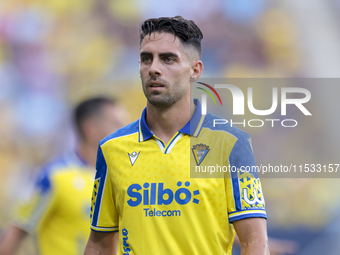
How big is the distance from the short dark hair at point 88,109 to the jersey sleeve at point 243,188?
2.37 metres

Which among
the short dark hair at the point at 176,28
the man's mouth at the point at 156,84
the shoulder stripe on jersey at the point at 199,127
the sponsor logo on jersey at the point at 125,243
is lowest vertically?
the sponsor logo on jersey at the point at 125,243

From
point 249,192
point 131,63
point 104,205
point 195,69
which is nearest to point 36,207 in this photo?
point 104,205

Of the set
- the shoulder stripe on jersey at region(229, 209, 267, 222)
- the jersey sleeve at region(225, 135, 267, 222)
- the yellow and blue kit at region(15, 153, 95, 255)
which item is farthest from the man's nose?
the yellow and blue kit at region(15, 153, 95, 255)

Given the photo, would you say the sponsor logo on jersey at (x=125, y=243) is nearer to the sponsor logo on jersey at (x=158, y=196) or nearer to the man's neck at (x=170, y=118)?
the sponsor logo on jersey at (x=158, y=196)

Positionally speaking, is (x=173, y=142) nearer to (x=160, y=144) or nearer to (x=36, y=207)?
(x=160, y=144)

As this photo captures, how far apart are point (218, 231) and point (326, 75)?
3.03 metres

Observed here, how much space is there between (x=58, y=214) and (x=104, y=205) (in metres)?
1.45

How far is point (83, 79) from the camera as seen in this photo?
4.78 m

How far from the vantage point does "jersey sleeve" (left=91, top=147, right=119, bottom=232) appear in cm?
228

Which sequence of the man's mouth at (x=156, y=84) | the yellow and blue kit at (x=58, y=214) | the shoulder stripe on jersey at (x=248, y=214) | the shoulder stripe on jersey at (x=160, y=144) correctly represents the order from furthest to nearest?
1. the yellow and blue kit at (x=58, y=214)
2. the shoulder stripe on jersey at (x=160, y=144)
3. the man's mouth at (x=156, y=84)
4. the shoulder stripe on jersey at (x=248, y=214)

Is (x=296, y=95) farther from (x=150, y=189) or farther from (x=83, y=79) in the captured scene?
(x=150, y=189)

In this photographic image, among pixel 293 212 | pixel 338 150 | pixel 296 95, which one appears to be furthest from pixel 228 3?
pixel 293 212

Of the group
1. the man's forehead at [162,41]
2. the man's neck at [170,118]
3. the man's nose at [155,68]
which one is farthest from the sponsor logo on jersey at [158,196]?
the man's forehead at [162,41]

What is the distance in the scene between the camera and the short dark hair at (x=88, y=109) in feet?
14.0
